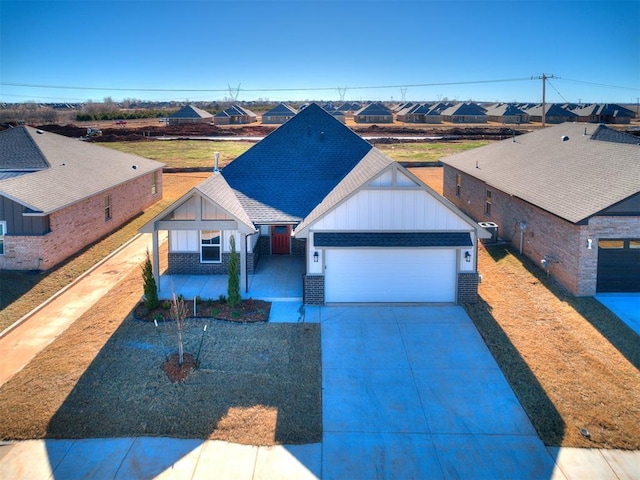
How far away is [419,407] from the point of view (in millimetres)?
10266

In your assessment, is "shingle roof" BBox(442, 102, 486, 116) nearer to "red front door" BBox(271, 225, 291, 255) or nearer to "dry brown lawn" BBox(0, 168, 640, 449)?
"red front door" BBox(271, 225, 291, 255)

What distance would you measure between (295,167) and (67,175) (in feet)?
35.7

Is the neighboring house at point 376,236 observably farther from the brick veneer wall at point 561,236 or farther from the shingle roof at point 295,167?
the brick veneer wall at point 561,236

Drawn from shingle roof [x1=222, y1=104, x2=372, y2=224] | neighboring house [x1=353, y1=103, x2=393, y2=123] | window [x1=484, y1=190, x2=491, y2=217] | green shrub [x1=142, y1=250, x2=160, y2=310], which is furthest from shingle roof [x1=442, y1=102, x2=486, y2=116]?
green shrub [x1=142, y1=250, x2=160, y2=310]

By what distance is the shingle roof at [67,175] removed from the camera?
18.5 meters

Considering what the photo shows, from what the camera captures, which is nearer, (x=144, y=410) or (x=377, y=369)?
(x=144, y=410)

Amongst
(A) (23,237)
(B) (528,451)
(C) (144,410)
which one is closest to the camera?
(B) (528,451)

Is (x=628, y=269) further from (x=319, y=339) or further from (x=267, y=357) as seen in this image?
(x=267, y=357)

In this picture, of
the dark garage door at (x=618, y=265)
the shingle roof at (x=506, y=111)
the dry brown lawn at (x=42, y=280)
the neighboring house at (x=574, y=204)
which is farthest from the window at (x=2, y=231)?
the shingle roof at (x=506, y=111)

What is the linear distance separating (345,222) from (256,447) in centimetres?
810

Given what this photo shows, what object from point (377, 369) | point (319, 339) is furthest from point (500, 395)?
point (319, 339)

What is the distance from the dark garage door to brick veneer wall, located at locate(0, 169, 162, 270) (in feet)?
66.1

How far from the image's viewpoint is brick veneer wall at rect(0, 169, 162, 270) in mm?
18141

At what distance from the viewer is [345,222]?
1539 centimetres
